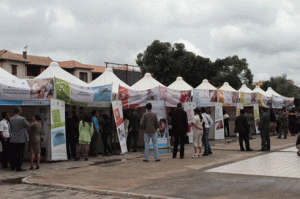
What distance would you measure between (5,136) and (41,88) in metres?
2.39

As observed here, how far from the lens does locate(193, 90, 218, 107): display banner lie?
807 inches

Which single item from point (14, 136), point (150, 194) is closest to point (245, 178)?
point (150, 194)

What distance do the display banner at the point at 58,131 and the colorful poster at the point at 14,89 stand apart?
997 millimetres

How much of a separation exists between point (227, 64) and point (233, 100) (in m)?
45.9

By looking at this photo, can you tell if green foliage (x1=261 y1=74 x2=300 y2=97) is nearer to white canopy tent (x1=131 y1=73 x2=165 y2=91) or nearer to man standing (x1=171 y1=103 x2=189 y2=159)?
white canopy tent (x1=131 y1=73 x2=165 y2=91)

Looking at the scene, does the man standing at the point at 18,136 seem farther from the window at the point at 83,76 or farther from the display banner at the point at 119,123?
the window at the point at 83,76

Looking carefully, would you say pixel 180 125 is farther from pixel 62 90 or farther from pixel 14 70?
pixel 14 70

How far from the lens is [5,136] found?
10867 mm

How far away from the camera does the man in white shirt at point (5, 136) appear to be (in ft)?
35.7

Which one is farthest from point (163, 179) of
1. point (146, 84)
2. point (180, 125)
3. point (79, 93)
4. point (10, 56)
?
point (10, 56)

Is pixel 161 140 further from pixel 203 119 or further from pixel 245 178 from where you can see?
pixel 245 178

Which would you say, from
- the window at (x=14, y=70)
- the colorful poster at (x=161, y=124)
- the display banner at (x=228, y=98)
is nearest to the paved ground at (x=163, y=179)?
the colorful poster at (x=161, y=124)

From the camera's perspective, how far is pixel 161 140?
Answer: 17.0 m

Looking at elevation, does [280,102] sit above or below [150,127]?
above
